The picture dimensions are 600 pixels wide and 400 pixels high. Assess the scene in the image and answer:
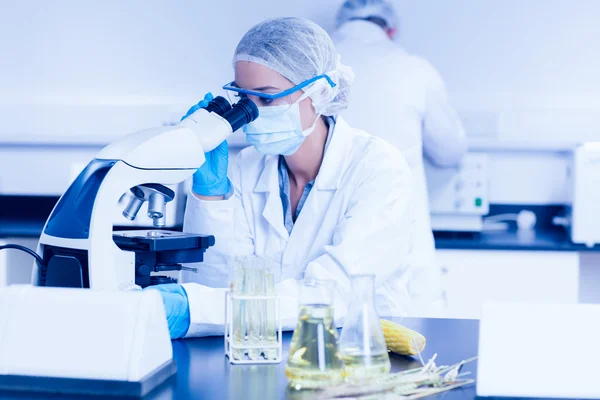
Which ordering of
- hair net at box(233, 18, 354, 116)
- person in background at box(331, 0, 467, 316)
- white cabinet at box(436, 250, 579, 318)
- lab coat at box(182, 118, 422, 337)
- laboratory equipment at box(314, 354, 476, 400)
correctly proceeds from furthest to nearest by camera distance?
white cabinet at box(436, 250, 579, 318), person in background at box(331, 0, 467, 316), hair net at box(233, 18, 354, 116), lab coat at box(182, 118, 422, 337), laboratory equipment at box(314, 354, 476, 400)

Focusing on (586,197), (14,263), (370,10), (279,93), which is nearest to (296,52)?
(279,93)

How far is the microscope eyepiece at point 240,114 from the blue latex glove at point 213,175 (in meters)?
0.34

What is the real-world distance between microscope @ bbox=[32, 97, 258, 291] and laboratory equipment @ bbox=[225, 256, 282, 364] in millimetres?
230

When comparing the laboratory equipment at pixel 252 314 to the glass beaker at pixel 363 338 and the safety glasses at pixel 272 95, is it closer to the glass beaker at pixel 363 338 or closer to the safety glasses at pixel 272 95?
the glass beaker at pixel 363 338

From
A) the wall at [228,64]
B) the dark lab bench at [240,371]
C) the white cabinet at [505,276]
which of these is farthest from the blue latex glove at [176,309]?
the wall at [228,64]

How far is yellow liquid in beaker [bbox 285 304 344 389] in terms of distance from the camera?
111 centimetres

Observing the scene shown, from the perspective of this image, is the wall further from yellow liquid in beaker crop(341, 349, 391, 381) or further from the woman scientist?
yellow liquid in beaker crop(341, 349, 391, 381)

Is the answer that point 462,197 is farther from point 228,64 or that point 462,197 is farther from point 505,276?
point 228,64

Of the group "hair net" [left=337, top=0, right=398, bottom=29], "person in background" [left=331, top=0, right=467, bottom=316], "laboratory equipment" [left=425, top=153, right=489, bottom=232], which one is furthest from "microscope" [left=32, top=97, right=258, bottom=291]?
"laboratory equipment" [left=425, top=153, right=489, bottom=232]

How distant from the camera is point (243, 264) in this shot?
4.25 ft

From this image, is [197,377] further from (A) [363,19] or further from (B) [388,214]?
(A) [363,19]

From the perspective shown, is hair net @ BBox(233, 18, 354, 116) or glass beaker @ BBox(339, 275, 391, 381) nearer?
glass beaker @ BBox(339, 275, 391, 381)

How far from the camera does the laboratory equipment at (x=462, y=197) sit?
128 inches

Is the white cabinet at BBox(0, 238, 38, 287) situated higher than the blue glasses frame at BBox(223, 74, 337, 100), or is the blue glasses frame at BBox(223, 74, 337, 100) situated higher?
the blue glasses frame at BBox(223, 74, 337, 100)
